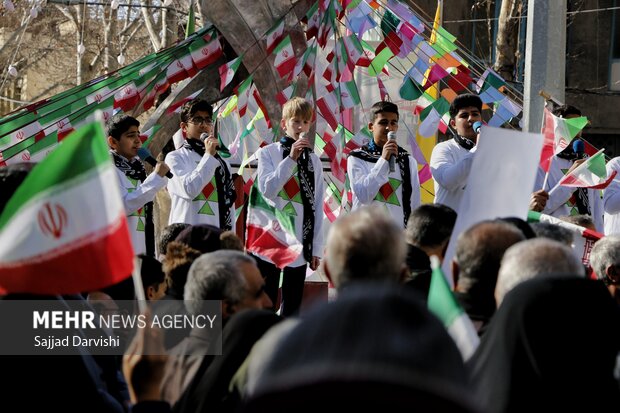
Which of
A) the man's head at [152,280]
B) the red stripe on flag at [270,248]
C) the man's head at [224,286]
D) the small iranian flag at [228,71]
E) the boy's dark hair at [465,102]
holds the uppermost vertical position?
the small iranian flag at [228,71]

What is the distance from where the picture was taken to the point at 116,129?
28.7 ft

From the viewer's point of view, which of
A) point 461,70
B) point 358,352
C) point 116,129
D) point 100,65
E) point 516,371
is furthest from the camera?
point 100,65

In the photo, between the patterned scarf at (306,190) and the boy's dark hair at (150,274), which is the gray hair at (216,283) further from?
the patterned scarf at (306,190)

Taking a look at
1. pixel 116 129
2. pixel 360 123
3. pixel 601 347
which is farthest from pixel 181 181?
pixel 601 347

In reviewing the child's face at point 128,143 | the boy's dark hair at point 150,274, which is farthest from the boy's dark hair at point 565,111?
the boy's dark hair at point 150,274

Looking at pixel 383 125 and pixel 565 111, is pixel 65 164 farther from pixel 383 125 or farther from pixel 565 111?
pixel 565 111

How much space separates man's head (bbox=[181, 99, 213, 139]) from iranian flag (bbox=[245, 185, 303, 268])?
1.87 feet

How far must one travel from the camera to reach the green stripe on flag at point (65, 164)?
3.95 metres

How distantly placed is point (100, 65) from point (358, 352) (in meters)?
26.9

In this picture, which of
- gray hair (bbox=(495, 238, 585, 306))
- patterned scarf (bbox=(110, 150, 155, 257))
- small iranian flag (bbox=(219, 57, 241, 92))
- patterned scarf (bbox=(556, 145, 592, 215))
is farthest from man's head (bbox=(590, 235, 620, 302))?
small iranian flag (bbox=(219, 57, 241, 92))

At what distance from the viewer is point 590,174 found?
893cm

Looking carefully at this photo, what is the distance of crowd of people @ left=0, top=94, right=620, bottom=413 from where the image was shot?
192cm

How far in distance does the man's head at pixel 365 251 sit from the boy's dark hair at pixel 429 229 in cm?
236

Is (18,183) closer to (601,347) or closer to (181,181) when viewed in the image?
(601,347)
